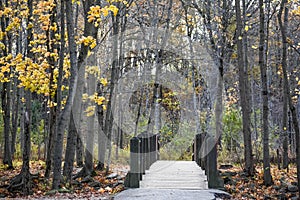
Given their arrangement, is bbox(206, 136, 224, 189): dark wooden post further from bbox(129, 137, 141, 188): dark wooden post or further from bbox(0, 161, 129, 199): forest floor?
bbox(0, 161, 129, 199): forest floor

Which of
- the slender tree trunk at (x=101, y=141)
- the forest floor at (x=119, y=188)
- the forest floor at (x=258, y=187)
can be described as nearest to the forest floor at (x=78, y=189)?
the forest floor at (x=119, y=188)

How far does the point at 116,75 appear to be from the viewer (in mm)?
16688

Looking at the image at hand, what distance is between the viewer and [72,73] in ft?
31.1

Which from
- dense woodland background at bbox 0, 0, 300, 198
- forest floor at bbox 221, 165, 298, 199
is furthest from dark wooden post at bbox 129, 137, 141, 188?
forest floor at bbox 221, 165, 298, 199

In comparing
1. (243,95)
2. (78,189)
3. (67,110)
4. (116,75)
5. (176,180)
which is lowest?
(78,189)

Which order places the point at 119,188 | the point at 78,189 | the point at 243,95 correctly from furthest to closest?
the point at 243,95, the point at 78,189, the point at 119,188

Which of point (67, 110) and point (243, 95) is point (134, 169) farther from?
point (243, 95)

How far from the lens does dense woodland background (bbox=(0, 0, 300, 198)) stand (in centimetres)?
1023

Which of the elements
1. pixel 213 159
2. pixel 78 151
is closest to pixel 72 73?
pixel 213 159

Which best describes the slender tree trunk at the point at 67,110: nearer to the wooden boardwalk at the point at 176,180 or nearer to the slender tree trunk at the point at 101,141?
the wooden boardwalk at the point at 176,180

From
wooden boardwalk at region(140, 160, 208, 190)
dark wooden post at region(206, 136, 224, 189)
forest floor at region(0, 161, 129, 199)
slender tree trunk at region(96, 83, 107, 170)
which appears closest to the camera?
dark wooden post at region(206, 136, 224, 189)

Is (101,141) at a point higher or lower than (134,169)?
higher

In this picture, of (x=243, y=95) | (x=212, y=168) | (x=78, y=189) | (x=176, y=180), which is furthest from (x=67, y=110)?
(x=243, y=95)

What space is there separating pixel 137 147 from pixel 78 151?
923 centimetres
